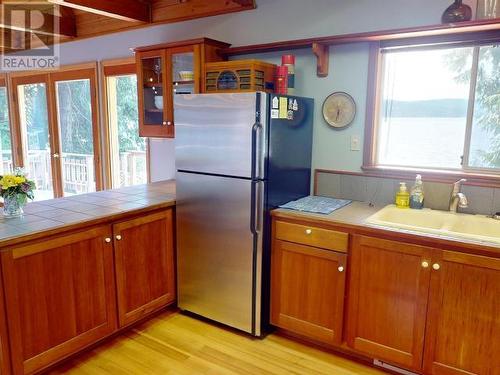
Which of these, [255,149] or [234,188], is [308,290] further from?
[255,149]

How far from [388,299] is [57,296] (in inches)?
70.5

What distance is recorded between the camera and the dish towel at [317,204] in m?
2.40

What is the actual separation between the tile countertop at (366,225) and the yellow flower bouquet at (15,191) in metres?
1.45

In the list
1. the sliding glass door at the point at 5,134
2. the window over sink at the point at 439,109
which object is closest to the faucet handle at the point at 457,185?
the window over sink at the point at 439,109

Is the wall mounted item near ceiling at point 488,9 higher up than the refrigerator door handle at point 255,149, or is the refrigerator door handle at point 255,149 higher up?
the wall mounted item near ceiling at point 488,9

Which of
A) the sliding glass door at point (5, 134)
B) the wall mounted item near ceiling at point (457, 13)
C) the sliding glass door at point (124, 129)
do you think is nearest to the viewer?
the wall mounted item near ceiling at point (457, 13)

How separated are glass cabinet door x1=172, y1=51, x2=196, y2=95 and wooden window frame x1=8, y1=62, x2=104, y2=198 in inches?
59.9

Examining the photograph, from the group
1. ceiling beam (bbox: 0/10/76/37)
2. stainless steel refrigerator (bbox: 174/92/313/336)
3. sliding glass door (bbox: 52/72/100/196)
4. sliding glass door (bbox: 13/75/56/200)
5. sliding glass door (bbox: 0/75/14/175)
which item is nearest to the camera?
stainless steel refrigerator (bbox: 174/92/313/336)

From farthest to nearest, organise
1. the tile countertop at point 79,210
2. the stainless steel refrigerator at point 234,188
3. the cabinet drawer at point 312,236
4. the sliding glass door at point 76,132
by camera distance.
Answer: the sliding glass door at point 76,132 → the stainless steel refrigerator at point 234,188 → the cabinet drawer at point 312,236 → the tile countertop at point 79,210

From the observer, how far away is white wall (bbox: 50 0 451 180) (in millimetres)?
2416

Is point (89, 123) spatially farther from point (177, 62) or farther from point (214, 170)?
point (214, 170)

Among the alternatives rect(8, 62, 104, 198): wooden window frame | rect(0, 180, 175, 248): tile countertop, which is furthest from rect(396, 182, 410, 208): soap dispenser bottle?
rect(8, 62, 104, 198): wooden window frame

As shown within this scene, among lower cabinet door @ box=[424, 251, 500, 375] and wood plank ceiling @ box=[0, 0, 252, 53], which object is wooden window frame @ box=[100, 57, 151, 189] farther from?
lower cabinet door @ box=[424, 251, 500, 375]

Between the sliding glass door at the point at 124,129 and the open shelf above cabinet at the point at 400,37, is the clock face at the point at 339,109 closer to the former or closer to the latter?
the open shelf above cabinet at the point at 400,37
